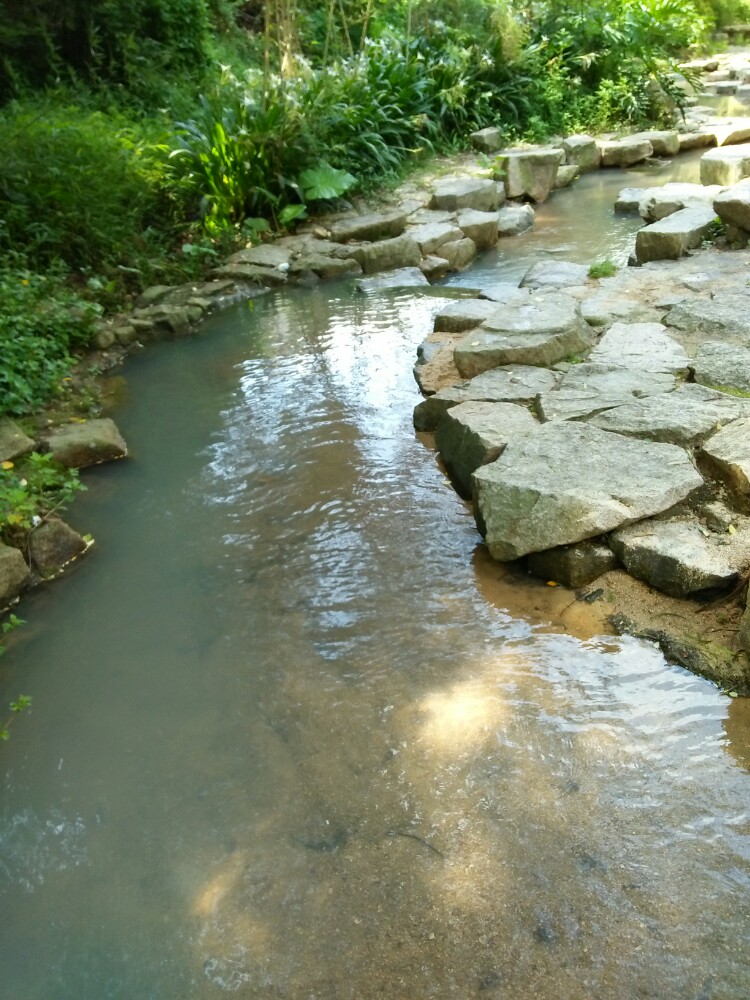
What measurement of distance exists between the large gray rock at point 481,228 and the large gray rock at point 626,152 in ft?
10.5

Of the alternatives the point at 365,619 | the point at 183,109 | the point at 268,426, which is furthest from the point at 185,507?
the point at 183,109

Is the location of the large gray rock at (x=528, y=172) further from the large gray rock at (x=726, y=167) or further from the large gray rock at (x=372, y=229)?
the large gray rock at (x=726, y=167)

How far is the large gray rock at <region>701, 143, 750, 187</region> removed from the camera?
21.9ft

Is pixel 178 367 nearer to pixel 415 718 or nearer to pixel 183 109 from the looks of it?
pixel 415 718

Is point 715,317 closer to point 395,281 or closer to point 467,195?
point 395,281

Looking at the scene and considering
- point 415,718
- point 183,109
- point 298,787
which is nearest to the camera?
point 298,787

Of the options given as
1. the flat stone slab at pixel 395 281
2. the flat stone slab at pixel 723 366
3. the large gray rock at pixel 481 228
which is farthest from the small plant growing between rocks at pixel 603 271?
the large gray rock at pixel 481 228

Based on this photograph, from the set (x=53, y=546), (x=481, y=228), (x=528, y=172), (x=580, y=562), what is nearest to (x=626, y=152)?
(x=528, y=172)

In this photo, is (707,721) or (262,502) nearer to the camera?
(707,721)

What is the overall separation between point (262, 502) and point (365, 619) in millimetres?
1105

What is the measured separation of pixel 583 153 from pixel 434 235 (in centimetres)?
371

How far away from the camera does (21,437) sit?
4469 millimetres

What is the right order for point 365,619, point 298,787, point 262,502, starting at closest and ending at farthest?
point 298,787 → point 365,619 → point 262,502

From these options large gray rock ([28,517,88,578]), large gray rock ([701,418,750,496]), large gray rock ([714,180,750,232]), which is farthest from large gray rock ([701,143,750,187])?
large gray rock ([28,517,88,578])
